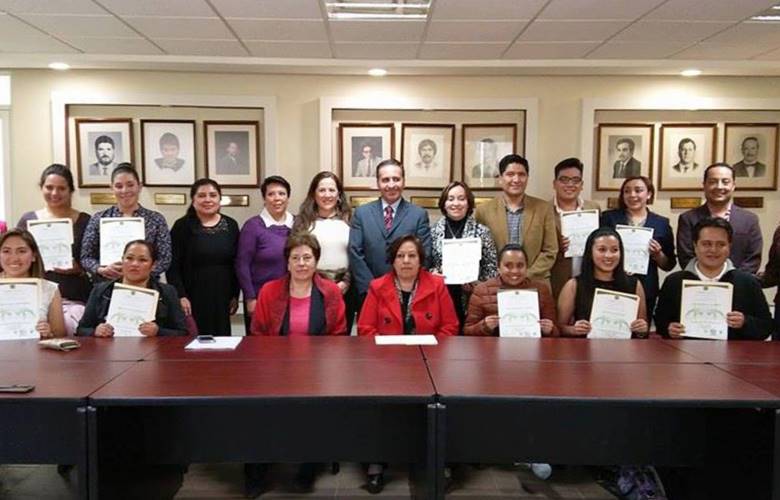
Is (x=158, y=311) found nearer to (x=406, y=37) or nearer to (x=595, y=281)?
(x=595, y=281)

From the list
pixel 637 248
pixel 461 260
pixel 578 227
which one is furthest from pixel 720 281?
pixel 461 260

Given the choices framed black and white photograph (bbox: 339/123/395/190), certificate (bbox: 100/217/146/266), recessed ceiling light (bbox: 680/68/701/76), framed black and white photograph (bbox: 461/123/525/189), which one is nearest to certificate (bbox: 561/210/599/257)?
framed black and white photograph (bbox: 461/123/525/189)

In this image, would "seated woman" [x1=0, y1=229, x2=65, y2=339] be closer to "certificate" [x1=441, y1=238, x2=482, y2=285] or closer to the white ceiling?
the white ceiling

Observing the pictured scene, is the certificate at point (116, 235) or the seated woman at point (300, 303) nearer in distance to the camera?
the seated woman at point (300, 303)

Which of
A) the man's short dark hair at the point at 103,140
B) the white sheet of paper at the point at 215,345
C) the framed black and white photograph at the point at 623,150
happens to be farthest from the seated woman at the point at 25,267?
the framed black and white photograph at the point at 623,150

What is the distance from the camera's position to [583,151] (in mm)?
5020

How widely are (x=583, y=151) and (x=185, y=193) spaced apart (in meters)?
3.36

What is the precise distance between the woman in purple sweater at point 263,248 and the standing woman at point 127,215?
430 millimetres

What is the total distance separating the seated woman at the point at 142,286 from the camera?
2.75 m

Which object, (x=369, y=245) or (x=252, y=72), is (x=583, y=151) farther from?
(x=252, y=72)

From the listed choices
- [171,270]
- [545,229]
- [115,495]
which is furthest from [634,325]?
[171,270]

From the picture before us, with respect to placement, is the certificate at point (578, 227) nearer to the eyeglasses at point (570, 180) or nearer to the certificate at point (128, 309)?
the eyeglasses at point (570, 180)

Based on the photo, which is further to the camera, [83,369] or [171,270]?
[171,270]

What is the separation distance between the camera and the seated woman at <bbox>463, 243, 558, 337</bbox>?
2.94 meters
